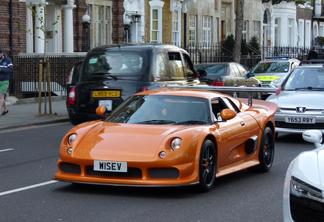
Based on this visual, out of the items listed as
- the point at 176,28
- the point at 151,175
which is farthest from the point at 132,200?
the point at 176,28

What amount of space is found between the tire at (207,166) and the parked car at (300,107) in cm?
524

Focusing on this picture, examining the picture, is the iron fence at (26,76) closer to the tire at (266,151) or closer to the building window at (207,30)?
the tire at (266,151)

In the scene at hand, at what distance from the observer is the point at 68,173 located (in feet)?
29.1

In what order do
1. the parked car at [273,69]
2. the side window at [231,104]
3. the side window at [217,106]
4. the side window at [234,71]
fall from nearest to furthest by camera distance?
the side window at [217,106], the side window at [231,104], the side window at [234,71], the parked car at [273,69]

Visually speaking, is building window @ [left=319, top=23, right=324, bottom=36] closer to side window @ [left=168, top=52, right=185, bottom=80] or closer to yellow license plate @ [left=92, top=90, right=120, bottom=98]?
side window @ [left=168, top=52, right=185, bottom=80]

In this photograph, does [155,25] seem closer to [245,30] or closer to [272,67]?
A: [245,30]

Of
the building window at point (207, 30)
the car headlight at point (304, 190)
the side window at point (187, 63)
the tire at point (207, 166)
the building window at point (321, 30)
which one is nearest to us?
the car headlight at point (304, 190)

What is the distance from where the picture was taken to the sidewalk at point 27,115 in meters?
17.9

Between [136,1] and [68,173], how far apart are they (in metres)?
27.6

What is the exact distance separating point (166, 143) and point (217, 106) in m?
1.66

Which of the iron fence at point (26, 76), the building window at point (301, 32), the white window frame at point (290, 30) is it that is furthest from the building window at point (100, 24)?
the building window at point (301, 32)

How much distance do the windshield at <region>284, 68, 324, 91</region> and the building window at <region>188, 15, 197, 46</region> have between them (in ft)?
86.5

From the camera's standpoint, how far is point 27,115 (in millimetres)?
19766

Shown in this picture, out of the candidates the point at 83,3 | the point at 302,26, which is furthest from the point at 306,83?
the point at 302,26
